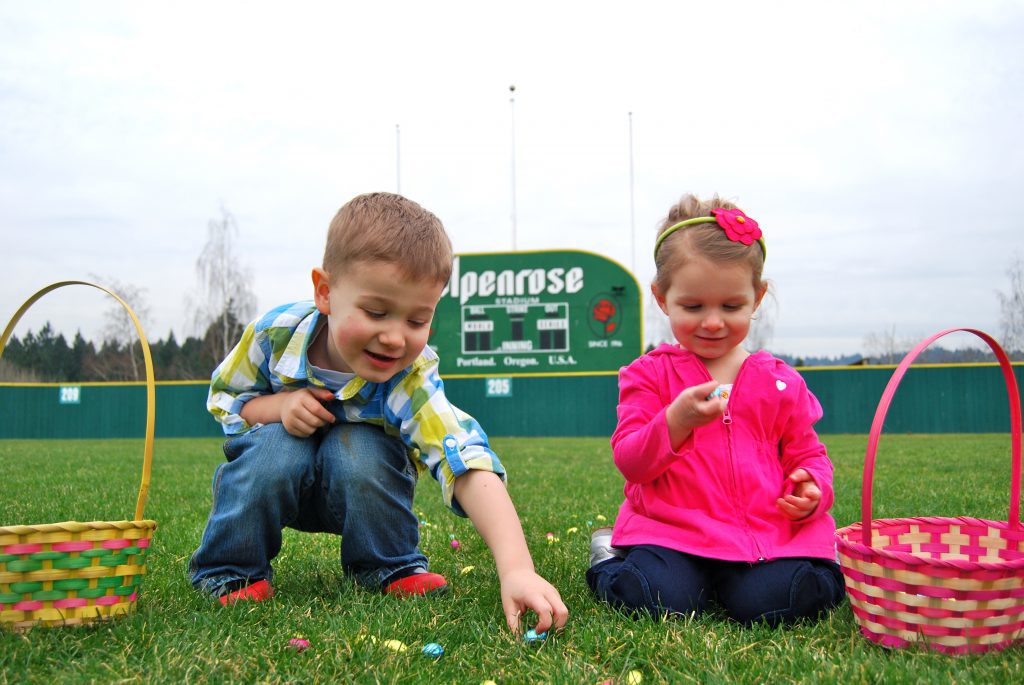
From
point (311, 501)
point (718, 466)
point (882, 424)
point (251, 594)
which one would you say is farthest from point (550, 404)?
point (882, 424)

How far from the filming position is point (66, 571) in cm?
170

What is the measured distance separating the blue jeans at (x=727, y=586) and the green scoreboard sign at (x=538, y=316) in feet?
47.5

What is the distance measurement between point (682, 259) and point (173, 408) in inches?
635

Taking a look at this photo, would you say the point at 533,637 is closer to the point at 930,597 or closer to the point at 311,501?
the point at 930,597

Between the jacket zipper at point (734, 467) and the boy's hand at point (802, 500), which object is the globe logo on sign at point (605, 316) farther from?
the boy's hand at point (802, 500)

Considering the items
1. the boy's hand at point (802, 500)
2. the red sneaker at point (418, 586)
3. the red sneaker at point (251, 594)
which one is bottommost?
the red sneaker at point (418, 586)

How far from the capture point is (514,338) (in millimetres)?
16672

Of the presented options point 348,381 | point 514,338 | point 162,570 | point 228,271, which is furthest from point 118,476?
point 228,271

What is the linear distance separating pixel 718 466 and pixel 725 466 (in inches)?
0.7

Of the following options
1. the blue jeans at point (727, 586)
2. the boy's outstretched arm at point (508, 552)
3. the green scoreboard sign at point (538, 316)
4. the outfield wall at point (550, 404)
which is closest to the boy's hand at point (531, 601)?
the boy's outstretched arm at point (508, 552)

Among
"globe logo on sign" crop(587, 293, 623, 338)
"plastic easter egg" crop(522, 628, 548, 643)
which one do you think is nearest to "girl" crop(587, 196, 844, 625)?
"plastic easter egg" crop(522, 628, 548, 643)

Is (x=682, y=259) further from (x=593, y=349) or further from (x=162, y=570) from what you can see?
(x=593, y=349)

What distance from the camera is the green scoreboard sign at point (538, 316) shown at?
16516mm

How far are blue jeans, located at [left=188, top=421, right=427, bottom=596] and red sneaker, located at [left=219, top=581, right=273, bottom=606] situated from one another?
0.05 meters
